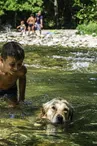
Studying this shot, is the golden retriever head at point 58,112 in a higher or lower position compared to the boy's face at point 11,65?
lower

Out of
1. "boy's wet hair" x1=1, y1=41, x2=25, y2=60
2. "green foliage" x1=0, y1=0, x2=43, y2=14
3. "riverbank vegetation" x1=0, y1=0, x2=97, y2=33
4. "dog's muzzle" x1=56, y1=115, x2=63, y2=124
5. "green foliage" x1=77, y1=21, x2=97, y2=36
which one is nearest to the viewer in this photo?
"dog's muzzle" x1=56, y1=115, x2=63, y2=124

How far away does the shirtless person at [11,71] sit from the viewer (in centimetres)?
589

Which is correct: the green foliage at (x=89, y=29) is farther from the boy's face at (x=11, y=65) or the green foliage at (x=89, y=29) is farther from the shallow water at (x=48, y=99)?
the boy's face at (x=11, y=65)

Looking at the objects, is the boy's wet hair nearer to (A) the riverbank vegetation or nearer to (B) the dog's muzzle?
(B) the dog's muzzle

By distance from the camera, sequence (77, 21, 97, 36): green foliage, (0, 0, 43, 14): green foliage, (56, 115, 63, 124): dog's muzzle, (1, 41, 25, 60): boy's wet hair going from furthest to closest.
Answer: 1. (0, 0, 43, 14): green foliage
2. (77, 21, 97, 36): green foliage
3. (1, 41, 25, 60): boy's wet hair
4. (56, 115, 63, 124): dog's muzzle

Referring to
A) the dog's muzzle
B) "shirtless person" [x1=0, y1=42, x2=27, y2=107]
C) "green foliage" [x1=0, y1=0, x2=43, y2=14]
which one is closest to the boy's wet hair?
"shirtless person" [x1=0, y1=42, x2=27, y2=107]

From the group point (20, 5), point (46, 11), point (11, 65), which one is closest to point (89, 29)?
point (20, 5)

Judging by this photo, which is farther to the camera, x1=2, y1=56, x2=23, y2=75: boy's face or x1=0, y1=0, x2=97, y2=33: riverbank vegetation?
x1=0, y1=0, x2=97, y2=33: riverbank vegetation

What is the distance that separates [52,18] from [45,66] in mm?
33883

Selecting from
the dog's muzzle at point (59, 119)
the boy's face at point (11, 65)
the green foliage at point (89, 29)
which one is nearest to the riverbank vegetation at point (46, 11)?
the green foliage at point (89, 29)

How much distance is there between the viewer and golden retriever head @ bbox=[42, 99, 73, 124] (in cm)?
567

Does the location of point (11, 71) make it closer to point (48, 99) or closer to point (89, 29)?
point (48, 99)

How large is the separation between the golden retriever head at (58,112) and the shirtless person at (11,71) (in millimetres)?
777

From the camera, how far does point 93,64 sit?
13805mm
